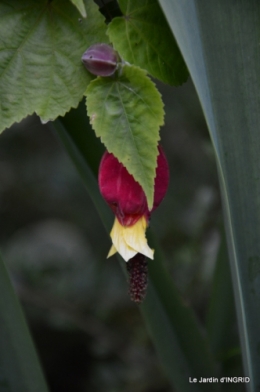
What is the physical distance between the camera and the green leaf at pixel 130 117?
0.35 meters

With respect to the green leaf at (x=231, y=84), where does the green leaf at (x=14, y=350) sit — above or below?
below

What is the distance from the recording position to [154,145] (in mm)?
349

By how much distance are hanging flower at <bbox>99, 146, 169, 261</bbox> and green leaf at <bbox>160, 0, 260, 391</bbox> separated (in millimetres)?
50

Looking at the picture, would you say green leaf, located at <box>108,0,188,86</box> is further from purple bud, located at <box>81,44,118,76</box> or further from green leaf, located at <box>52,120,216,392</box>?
green leaf, located at <box>52,120,216,392</box>

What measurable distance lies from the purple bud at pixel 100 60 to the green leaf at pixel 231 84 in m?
0.05

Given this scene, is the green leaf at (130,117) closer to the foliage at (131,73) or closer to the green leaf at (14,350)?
the foliage at (131,73)

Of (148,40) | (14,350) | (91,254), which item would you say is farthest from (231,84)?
(91,254)

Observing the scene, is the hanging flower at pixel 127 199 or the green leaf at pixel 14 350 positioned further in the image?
the green leaf at pixel 14 350

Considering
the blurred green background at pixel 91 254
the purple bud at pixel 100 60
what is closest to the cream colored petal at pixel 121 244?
the purple bud at pixel 100 60

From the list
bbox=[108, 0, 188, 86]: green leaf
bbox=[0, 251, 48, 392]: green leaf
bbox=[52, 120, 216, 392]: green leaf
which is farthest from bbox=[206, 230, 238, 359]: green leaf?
bbox=[108, 0, 188, 86]: green leaf

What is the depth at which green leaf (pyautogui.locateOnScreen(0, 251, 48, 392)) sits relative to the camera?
0.51 m

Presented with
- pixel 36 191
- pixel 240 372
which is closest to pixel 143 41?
pixel 240 372

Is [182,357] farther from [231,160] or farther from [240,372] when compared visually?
[231,160]

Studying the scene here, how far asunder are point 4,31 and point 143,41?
0.10 meters
